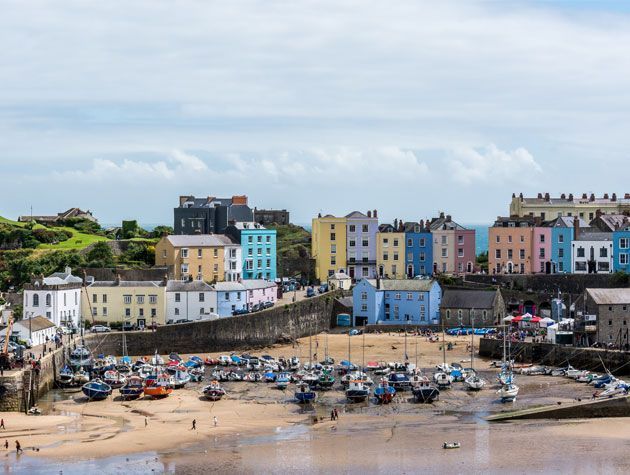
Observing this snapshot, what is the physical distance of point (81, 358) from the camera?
64.4m

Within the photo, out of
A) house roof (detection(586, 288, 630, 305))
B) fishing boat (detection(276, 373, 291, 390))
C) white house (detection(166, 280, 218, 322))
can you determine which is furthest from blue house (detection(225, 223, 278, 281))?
house roof (detection(586, 288, 630, 305))

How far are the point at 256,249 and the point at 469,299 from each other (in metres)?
17.9

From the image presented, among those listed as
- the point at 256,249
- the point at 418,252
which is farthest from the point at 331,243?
the point at 418,252

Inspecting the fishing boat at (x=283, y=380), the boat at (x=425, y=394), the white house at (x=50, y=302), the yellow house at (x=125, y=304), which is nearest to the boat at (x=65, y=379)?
the fishing boat at (x=283, y=380)

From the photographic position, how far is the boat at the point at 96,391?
57.4 meters

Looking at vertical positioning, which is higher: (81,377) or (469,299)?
(469,299)

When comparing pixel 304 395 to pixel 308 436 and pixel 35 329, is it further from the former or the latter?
pixel 35 329

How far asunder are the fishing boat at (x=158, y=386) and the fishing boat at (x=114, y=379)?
141cm

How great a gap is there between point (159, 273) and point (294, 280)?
14809mm

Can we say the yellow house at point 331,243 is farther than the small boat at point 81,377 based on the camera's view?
Yes

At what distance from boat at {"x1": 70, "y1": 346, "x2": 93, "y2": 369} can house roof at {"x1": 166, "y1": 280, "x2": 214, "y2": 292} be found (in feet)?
37.1

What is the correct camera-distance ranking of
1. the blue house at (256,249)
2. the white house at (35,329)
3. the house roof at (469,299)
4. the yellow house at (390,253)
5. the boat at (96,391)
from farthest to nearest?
the yellow house at (390,253), the blue house at (256,249), the house roof at (469,299), the white house at (35,329), the boat at (96,391)

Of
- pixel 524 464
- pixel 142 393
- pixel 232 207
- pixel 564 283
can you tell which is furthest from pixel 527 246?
pixel 524 464

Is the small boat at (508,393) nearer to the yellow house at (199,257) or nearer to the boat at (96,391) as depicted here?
the boat at (96,391)
